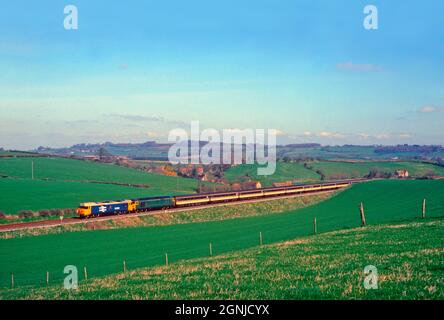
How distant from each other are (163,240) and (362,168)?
11189cm

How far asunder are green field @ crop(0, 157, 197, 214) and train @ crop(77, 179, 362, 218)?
772 cm

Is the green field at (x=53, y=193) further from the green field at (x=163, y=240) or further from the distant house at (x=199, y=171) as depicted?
the distant house at (x=199, y=171)

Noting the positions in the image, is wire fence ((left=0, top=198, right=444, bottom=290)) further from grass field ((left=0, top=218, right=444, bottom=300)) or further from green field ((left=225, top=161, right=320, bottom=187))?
green field ((left=225, top=161, right=320, bottom=187))

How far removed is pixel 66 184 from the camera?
299 feet

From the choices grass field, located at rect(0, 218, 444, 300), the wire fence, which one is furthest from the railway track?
grass field, located at rect(0, 218, 444, 300)

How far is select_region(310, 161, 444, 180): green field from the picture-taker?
137750 mm

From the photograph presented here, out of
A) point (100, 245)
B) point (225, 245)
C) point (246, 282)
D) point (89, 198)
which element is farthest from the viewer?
point (89, 198)

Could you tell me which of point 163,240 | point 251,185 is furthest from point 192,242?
point 251,185

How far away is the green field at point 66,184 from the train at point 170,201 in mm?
7724

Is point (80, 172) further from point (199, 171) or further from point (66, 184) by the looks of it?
point (199, 171)
